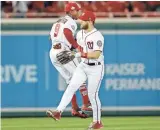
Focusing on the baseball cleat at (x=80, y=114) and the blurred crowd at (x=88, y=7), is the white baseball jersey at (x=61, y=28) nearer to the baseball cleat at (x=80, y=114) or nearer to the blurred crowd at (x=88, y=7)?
the baseball cleat at (x=80, y=114)

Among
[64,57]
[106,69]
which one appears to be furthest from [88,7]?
[64,57]

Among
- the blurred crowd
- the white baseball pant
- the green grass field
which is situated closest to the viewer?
the white baseball pant

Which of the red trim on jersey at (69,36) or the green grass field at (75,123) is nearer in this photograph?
the green grass field at (75,123)

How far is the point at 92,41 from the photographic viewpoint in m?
12.9

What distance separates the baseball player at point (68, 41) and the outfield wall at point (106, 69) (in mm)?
2746

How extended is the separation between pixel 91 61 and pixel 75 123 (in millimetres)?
2752

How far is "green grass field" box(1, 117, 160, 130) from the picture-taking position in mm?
14250

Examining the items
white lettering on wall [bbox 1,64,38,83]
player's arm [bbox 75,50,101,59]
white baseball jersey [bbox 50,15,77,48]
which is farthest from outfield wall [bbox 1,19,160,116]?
player's arm [bbox 75,50,101,59]

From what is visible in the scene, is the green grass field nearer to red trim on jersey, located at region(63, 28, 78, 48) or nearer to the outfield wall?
the outfield wall

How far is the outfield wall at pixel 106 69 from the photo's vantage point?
18188mm

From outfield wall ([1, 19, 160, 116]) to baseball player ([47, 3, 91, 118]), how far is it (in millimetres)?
2746

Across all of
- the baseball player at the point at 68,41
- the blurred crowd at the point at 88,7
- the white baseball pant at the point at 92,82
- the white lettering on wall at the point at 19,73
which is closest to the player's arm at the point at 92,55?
the white baseball pant at the point at 92,82

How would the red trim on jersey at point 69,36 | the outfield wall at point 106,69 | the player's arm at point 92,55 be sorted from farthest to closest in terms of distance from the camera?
the outfield wall at point 106,69 → the red trim on jersey at point 69,36 → the player's arm at point 92,55

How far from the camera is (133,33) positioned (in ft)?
60.0
